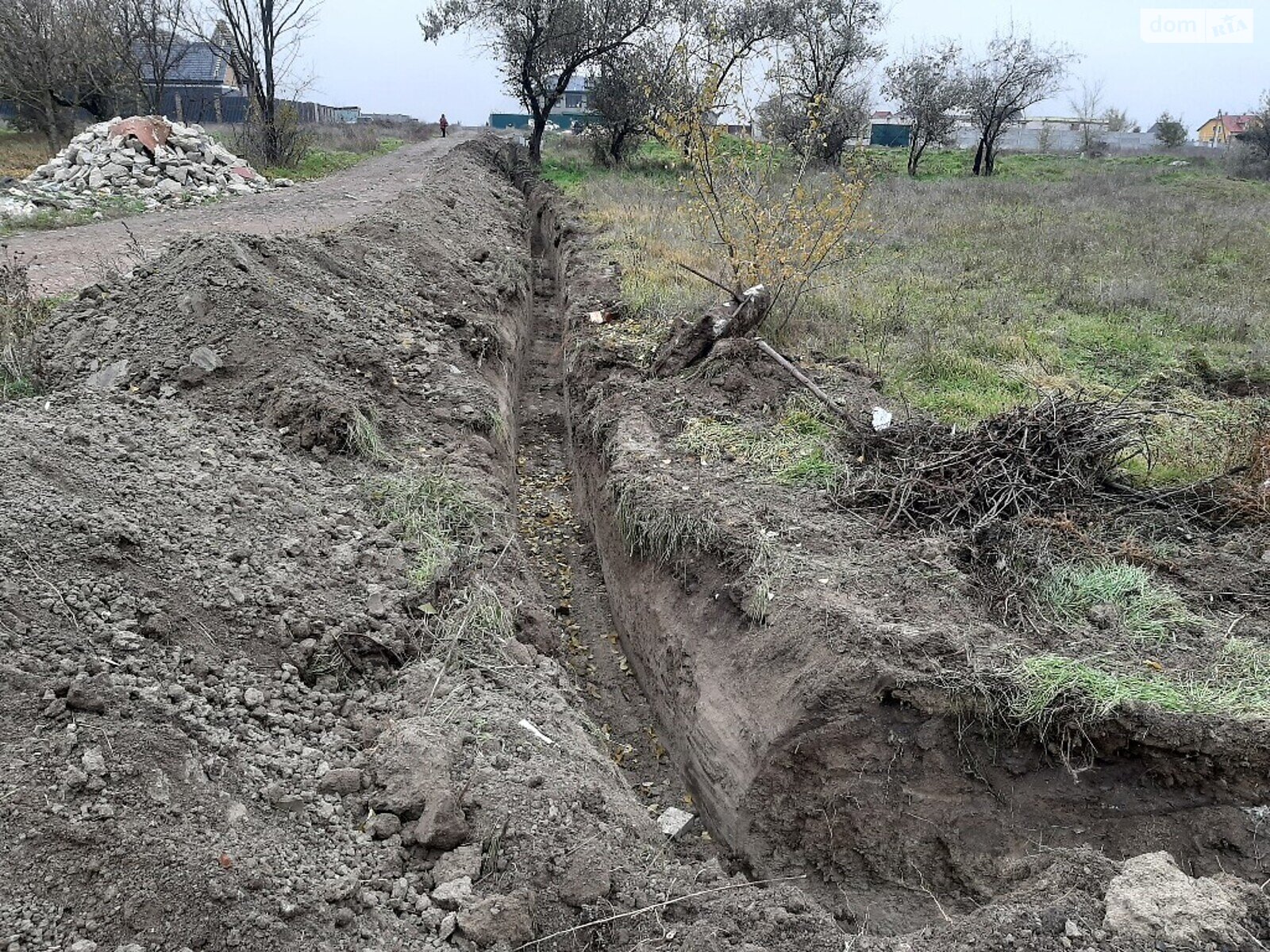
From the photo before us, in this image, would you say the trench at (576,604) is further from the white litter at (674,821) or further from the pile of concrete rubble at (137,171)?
the pile of concrete rubble at (137,171)

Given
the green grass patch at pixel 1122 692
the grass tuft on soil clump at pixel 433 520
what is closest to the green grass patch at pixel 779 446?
the grass tuft on soil clump at pixel 433 520

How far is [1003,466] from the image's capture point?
15.7 ft

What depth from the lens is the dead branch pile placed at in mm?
4625

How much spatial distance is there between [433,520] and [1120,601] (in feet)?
11.8

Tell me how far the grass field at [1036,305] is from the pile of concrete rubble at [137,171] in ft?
22.9

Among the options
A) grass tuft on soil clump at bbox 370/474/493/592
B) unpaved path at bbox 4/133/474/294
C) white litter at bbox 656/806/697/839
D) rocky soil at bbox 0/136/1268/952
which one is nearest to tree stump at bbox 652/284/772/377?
rocky soil at bbox 0/136/1268/952

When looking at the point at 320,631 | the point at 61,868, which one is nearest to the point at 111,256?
the point at 320,631

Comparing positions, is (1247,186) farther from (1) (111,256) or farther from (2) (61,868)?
(2) (61,868)

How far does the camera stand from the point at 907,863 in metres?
3.50

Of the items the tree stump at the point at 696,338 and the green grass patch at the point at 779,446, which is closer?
the green grass patch at the point at 779,446

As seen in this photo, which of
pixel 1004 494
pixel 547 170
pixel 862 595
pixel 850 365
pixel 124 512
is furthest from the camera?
pixel 547 170

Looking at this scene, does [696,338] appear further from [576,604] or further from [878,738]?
[878,738]

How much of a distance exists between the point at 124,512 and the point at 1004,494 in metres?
4.39

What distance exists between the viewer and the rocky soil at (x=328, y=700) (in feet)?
7.68
